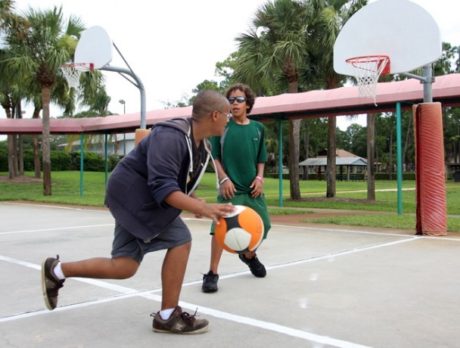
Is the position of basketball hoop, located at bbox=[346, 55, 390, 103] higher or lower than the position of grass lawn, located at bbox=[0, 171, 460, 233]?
higher

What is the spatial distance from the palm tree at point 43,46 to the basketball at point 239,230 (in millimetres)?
20029

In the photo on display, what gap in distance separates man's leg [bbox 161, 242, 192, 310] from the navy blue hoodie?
0.21 m

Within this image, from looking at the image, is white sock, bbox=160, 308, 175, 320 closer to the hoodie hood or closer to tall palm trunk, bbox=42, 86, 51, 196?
the hoodie hood

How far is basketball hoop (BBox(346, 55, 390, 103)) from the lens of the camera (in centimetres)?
986

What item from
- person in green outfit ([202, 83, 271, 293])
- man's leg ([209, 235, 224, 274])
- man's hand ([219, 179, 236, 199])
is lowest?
man's leg ([209, 235, 224, 274])

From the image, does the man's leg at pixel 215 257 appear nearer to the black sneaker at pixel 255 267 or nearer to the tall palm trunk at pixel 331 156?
the black sneaker at pixel 255 267

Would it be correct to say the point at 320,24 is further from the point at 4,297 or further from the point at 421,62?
the point at 4,297

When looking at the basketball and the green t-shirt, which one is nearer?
the basketball

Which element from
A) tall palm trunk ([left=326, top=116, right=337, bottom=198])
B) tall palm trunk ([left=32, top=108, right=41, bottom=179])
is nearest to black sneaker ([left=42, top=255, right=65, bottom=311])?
tall palm trunk ([left=326, top=116, right=337, bottom=198])

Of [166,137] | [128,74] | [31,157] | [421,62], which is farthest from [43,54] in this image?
[31,157]

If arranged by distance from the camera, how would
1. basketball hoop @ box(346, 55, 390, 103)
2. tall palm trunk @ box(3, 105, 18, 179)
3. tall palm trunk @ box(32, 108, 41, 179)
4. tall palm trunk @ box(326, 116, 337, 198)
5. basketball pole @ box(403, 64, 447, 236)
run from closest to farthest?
basketball pole @ box(403, 64, 447, 236), basketball hoop @ box(346, 55, 390, 103), tall palm trunk @ box(326, 116, 337, 198), tall palm trunk @ box(3, 105, 18, 179), tall palm trunk @ box(32, 108, 41, 179)

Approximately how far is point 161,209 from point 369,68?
7675 mm

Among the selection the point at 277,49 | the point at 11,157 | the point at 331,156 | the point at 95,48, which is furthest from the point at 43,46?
the point at 331,156

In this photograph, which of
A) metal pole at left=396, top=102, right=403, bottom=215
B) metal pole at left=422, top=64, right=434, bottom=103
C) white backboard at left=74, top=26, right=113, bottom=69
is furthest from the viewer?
white backboard at left=74, top=26, right=113, bottom=69
